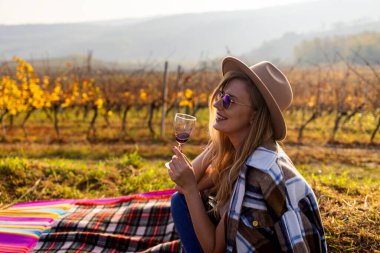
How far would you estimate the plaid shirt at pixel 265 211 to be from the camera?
191 centimetres

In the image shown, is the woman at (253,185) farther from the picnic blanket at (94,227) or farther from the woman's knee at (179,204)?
the picnic blanket at (94,227)

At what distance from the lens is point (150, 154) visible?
29.3ft

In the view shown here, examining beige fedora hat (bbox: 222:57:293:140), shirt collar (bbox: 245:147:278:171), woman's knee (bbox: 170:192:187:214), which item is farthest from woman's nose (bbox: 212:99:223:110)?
woman's knee (bbox: 170:192:187:214)

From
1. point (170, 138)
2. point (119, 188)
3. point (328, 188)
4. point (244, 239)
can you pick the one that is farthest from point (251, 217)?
point (170, 138)

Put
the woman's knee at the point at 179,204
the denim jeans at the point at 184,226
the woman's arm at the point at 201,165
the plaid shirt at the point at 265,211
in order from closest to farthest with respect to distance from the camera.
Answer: the plaid shirt at the point at 265,211 < the denim jeans at the point at 184,226 < the woman's knee at the point at 179,204 < the woman's arm at the point at 201,165

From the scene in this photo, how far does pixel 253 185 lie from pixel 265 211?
126mm

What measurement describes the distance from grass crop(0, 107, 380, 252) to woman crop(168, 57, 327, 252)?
27.2 inches

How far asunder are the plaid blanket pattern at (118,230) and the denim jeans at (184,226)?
652mm

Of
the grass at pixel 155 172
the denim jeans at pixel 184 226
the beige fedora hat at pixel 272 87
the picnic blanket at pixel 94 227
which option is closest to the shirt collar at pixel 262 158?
the beige fedora hat at pixel 272 87

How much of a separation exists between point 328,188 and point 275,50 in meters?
140

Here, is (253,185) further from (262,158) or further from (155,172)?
(155,172)

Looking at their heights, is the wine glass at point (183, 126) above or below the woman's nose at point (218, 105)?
below

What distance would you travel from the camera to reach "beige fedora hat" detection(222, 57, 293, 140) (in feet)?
6.48

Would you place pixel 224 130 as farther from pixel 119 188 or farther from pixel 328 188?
pixel 119 188
